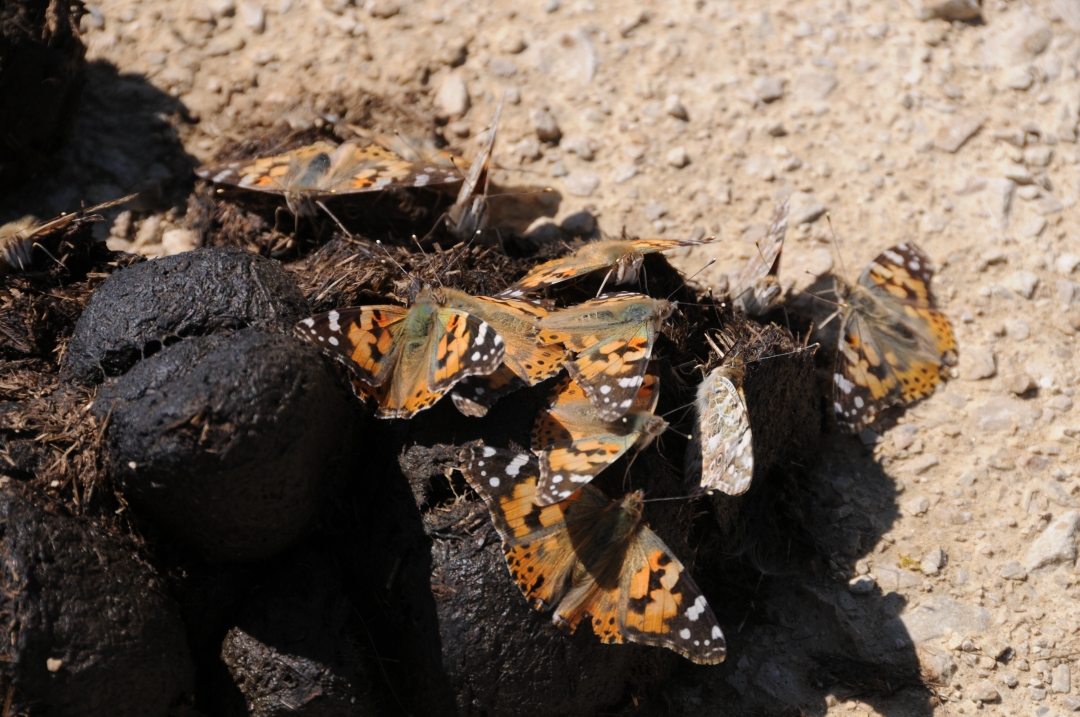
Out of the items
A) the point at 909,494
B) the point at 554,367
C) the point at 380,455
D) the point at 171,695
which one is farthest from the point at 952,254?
the point at 171,695

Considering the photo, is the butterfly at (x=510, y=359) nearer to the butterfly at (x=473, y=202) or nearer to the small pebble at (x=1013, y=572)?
the butterfly at (x=473, y=202)

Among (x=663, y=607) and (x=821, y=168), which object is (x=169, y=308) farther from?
(x=821, y=168)

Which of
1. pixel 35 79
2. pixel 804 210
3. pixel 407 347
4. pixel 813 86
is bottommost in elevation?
pixel 804 210

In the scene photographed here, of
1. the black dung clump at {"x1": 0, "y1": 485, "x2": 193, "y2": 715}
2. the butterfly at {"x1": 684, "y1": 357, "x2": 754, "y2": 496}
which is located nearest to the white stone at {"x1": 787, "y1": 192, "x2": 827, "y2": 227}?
the butterfly at {"x1": 684, "y1": 357, "x2": 754, "y2": 496}

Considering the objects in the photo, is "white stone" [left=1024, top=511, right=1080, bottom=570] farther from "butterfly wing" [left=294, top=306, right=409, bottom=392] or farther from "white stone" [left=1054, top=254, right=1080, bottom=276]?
"butterfly wing" [left=294, top=306, right=409, bottom=392]

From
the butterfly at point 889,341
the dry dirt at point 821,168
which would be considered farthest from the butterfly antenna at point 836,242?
the butterfly at point 889,341

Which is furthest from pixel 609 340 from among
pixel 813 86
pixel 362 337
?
pixel 813 86
